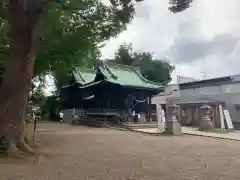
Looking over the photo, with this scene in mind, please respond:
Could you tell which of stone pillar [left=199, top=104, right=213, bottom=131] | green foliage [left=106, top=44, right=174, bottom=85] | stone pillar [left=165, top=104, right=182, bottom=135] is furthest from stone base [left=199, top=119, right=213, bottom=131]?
green foliage [left=106, top=44, right=174, bottom=85]

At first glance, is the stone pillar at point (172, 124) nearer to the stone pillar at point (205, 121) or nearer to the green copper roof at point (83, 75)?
the stone pillar at point (205, 121)

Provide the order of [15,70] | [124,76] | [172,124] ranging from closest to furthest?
[15,70], [172,124], [124,76]

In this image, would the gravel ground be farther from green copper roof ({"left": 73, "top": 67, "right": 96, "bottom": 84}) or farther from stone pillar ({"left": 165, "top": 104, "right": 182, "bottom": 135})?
green copper roof ({"left": 73, "top": 67, "right": 96, "bottom": 84})

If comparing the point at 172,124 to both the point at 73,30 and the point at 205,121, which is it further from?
the point at 73,30

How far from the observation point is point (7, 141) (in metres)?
9.28

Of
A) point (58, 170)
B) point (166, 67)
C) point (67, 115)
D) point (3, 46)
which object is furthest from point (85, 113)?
point (58, 170)

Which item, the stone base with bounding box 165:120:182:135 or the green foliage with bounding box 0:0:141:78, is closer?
the green foliage with bounding box 0:0:141:78

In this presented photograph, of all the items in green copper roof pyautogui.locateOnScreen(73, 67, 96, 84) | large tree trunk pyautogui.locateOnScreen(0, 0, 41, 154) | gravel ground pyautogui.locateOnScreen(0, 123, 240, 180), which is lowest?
gravel ground pyautogui.locateOnScreen(0, 123, 240, 180)

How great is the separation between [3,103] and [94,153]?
3268 mm

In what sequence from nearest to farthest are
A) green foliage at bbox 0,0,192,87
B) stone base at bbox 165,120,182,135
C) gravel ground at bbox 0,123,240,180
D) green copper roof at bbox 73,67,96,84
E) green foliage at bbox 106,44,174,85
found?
gravel ground at bbox 0,123,240,180
green foliage at bbox 0,0,192,87
stone base at bbox 165,120,182,135
green copper roof at bbox 73,67,96,84
green foliage at bbox 106,44,174,85

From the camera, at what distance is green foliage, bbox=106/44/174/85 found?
47.2 meters

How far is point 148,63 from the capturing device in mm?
49250

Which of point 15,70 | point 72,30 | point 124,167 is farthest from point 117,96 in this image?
point 124,167

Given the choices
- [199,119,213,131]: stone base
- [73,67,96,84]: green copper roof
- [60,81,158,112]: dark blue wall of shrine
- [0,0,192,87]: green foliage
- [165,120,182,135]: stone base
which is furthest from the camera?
[73,67,96,84]: green copper roof
